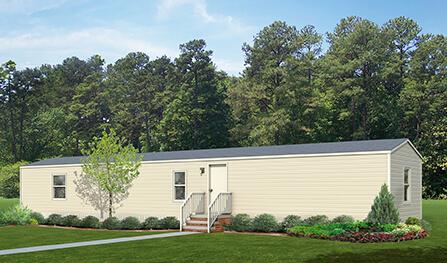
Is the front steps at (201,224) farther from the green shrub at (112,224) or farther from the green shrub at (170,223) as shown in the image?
the green shrub at (112,224)

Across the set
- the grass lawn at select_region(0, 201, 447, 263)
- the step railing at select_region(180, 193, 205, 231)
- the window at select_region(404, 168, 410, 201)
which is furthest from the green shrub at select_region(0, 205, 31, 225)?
the window at select_region(404, 168, 410, 201)

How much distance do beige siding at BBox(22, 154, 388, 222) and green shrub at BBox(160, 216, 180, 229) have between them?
1204 mm

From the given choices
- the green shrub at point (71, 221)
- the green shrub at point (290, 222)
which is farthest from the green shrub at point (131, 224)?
the green shrub at point (290, 222)

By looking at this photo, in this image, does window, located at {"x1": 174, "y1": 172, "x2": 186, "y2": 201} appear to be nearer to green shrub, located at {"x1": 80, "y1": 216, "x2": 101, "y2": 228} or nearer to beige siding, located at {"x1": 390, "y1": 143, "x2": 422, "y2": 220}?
green shrub, located at {"x1": 80, "y1": 216, "x2": 101, "y2": 228}

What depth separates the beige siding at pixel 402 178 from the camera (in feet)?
65.9

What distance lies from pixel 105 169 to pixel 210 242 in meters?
10.2

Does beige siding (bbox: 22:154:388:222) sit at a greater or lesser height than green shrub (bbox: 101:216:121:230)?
greater

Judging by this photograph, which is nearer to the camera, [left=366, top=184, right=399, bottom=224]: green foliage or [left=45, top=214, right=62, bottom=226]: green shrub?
[left=366, top=184, right=399, bottom=224]: green foliage

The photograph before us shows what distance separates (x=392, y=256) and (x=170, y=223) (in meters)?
11.2

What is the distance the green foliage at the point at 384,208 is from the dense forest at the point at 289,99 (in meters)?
24.0

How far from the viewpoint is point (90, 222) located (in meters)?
24.9

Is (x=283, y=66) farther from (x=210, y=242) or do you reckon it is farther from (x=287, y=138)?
(x=210, y=242)

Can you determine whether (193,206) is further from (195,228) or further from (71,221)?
(71,221)

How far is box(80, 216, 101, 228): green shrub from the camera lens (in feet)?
81.0
